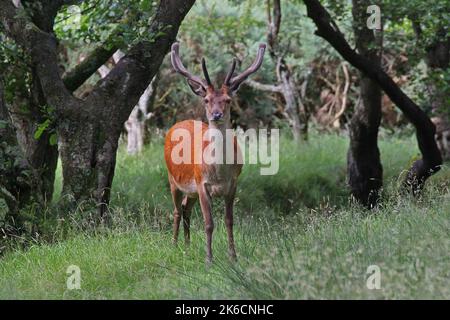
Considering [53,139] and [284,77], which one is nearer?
[53,139]

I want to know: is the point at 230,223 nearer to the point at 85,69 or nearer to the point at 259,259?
the point at 259,259

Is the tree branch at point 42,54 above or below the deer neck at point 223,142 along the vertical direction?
above

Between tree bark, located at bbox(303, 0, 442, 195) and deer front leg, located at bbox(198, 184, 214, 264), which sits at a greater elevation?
tree bark, located at bbox(303, 0, 442, 195)

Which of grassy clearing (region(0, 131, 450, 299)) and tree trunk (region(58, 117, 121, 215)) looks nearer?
A: grassy clearing (region(0, 131, 450, 299))

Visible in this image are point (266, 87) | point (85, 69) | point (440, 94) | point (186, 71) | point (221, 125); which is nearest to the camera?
point (221, 125)

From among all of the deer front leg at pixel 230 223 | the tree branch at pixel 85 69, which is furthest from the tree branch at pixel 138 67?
the deer front leg at pixel 230 223

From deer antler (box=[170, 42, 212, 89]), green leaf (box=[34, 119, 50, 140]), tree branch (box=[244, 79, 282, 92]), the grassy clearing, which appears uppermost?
tree branch (box=[244, 79, 282, 92])

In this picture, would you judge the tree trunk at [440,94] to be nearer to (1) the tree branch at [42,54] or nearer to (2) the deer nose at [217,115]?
(1) the tree branch at [42,54]

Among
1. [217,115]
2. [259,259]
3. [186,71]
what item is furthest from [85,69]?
[259,259]

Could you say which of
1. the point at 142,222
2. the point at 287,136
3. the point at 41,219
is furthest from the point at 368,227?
the point at 287,136

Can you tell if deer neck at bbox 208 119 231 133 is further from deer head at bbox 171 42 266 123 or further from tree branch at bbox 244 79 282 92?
tree branch at bbox 244 79 282 92

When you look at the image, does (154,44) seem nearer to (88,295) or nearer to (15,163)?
(15,163)

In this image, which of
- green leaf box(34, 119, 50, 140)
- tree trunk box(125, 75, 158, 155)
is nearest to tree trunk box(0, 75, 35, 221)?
green leaf box(34, 119, 50, 140)

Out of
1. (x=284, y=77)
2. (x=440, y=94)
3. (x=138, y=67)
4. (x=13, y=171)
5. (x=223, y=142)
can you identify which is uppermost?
(x=284, y=77)
